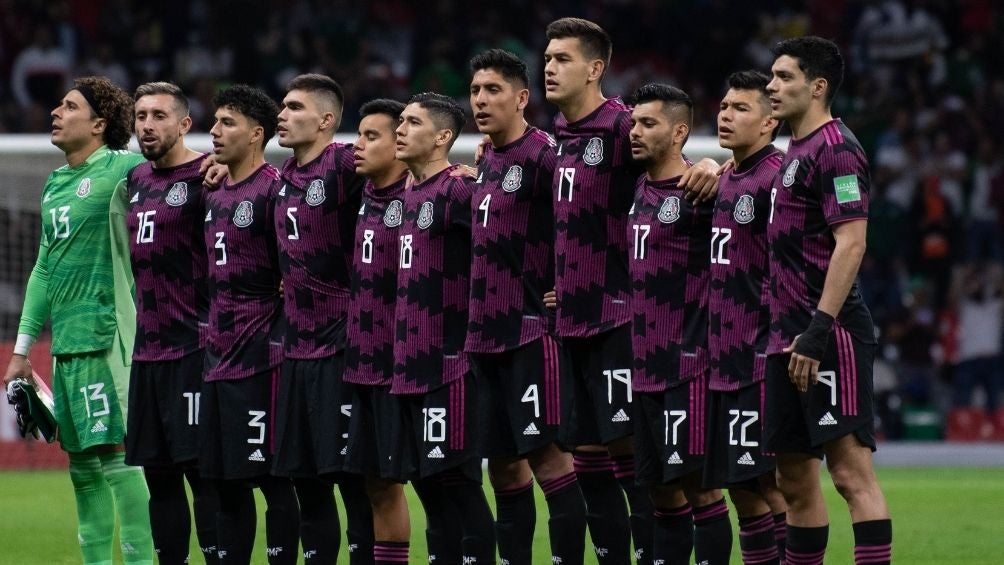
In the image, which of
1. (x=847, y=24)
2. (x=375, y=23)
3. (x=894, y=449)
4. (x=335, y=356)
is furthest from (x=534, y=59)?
(x=335, y=356)

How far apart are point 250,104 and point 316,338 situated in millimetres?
1259

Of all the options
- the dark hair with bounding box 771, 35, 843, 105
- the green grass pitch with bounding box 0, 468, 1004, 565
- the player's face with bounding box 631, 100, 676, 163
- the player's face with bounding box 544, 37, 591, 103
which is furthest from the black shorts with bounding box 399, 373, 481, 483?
the green grass pitch with bounding box 0, 468, 1004, 565

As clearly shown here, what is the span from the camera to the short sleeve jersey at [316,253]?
25.2 ft

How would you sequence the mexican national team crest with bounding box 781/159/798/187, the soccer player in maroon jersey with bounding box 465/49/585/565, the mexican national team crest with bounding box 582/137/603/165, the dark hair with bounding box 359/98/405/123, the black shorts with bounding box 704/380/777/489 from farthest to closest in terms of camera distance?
1. the dark hair with bounding box 359/98/405/123
2. the mexican national team crest with bounding box 582/137/603/165
3. the soccer player in maroon jersey with bounding box 465/49/585/565
4. the black shorts with bounding box 704/380/777/489
5. the mexican national team crest with bounding box 781/159/798/187

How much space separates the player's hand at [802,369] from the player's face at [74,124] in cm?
393

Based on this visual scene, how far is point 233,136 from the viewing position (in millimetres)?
7965

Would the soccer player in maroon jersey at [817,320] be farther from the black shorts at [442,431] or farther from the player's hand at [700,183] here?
the black shorts at [442,431]

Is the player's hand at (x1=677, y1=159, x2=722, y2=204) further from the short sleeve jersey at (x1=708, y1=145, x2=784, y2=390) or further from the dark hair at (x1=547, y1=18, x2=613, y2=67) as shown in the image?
the dark hair at (x1=547, y1=18, x2=613, y2=67)

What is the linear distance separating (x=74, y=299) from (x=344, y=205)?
154 cm

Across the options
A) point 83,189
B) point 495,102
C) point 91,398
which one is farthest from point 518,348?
point 83,189

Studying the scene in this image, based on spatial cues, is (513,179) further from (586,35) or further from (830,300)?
(830,300)

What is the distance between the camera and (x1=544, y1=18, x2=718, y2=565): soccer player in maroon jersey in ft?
24.2

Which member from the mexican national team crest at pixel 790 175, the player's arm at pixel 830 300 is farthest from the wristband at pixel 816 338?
the mexican national team crest at pixel 790 175

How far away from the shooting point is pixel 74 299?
8.32 m
